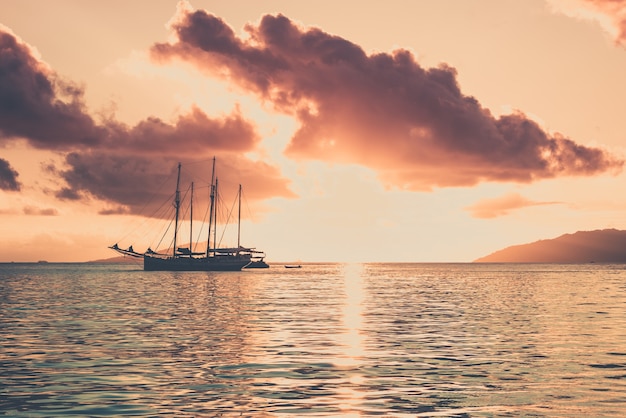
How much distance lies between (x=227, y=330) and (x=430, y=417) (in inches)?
1232

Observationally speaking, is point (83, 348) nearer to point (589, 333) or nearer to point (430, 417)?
point (430, 417)

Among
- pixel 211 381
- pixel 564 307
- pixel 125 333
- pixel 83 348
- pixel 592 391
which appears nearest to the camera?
pixel 592 391

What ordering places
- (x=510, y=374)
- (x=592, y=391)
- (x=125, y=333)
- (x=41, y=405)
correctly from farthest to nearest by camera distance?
(x=125, y=333), (x=510, y=374), (x=592, y=391), (x=41, y=405)

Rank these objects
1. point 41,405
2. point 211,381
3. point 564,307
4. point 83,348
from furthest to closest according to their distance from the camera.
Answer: point 564,307, point 83,348, point 211,381, point 41,405

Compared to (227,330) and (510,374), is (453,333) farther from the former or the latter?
(510,374)

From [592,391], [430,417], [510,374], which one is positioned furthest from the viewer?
[510,374]

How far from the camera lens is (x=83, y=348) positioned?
41.5m

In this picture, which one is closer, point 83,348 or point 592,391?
point 592,391

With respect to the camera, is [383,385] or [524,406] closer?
[524,406]

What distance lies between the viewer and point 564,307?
8081 cm

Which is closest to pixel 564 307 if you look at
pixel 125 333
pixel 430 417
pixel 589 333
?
pixel 589 333

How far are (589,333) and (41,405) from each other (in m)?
37.2

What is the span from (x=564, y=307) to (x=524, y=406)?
59037 mm

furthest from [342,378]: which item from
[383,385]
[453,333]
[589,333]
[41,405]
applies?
[589,333]
